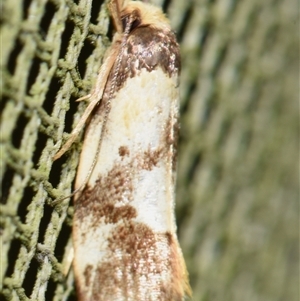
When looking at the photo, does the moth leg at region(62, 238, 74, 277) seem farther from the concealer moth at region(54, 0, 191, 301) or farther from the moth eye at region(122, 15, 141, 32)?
the moth eye at region(122, 15, 141, 32)

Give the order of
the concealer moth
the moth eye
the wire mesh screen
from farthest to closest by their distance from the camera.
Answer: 1. the moth eye
2. the concealer moth
3. the wire mesh screen

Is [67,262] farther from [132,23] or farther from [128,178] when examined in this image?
[132,23]

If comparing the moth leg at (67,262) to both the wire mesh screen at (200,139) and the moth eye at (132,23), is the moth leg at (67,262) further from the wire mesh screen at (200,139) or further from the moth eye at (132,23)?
the moth eye at (132,23)

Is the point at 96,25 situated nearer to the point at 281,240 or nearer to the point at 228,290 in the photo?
the point at 228,290

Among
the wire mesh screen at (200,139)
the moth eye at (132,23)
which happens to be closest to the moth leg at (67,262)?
the wire mesh screen at (200,139)

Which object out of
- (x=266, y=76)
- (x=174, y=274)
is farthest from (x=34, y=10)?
(x=266, y=76)

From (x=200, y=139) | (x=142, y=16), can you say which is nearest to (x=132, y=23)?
(x=142, y=16)

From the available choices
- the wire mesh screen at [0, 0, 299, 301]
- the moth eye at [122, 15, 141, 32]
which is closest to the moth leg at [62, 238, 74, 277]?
the wire mesh screen at [0, 0, 299, 301]
